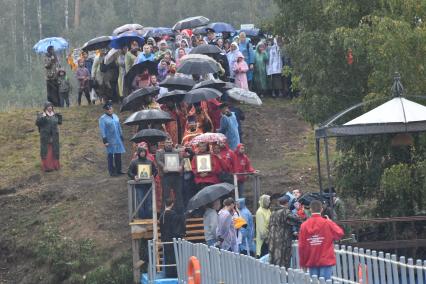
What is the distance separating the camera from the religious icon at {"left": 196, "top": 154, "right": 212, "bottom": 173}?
2417cm

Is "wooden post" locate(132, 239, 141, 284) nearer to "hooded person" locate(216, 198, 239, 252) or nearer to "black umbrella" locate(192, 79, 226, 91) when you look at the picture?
"black umbrella" locate(192, 79, 226, 91)

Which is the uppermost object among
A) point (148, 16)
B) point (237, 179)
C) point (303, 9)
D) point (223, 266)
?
point (148, 16)

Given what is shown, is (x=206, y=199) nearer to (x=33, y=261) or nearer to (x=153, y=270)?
(x=153, y=270)

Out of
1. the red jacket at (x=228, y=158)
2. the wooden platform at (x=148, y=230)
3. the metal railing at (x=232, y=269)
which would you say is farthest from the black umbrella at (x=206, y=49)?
the metal railing at (x=232, y=269)

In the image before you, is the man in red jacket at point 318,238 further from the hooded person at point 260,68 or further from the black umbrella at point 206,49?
the hooded person at point 260,68

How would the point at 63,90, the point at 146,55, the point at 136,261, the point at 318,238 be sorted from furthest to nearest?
1. the point at 63,90
2. the point at 146,55
3. the point at 136,261
4. the point at 318,238

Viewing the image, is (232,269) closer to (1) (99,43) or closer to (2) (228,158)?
(2) (228,158)

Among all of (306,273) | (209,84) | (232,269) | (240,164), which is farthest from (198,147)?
(306,273)

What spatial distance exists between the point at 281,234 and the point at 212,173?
565 cm

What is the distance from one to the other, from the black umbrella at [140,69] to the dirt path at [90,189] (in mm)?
2006

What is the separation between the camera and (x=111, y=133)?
91.9ft

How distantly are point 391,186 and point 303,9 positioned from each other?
466 centimetres

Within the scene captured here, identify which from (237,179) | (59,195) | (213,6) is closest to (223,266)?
(237,179)

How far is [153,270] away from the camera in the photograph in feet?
77.2
